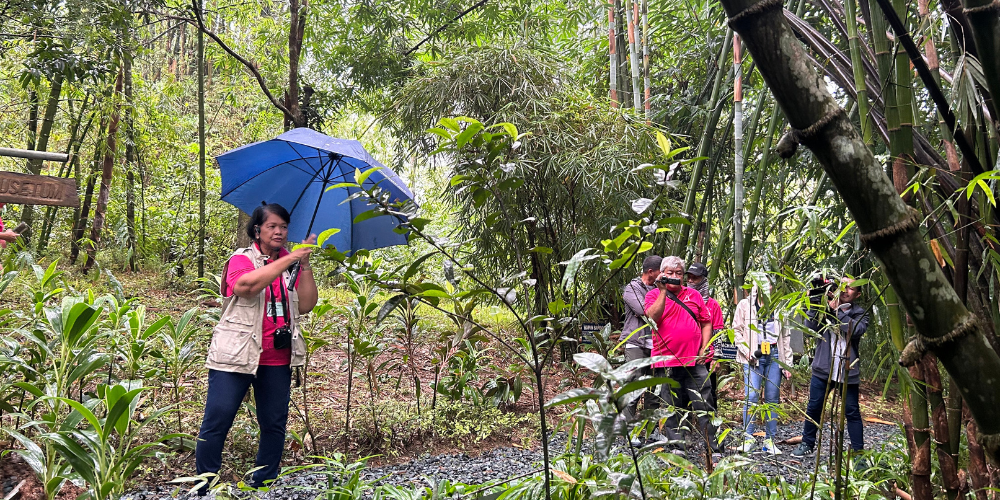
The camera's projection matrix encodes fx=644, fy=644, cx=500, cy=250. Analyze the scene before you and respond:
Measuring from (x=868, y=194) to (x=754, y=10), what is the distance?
0.68ft

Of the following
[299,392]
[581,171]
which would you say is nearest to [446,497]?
[299,392]

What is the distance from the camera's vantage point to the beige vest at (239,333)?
2230 mm

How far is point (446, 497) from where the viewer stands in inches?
65.2

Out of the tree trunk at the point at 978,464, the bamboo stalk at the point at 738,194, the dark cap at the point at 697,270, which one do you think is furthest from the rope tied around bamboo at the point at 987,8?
the dark cap at the point at 697,270

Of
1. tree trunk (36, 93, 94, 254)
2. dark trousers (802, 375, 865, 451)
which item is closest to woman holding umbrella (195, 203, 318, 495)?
dark trousers (802, 375, 865, 451)

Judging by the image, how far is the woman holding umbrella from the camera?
222 centimetres

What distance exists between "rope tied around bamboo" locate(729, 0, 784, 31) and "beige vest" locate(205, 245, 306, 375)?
2.04 m

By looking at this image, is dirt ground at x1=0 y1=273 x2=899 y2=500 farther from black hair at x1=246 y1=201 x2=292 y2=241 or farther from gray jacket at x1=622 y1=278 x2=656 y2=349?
black hair at x1=246 y1=201 x2=292 y2=241

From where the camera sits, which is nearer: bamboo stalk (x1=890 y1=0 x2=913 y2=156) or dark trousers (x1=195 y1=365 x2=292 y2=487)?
bamboo stalk (x1=890 y1=0 x2=913 y2=156)

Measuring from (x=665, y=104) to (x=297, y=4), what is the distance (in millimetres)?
2873

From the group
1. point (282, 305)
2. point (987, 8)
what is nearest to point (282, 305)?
point (282, 305)

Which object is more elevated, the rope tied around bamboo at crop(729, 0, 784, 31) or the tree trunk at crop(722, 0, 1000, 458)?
the rope tied around bamboo at crop(729, 0, 784, 31)

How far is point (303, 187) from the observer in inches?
113

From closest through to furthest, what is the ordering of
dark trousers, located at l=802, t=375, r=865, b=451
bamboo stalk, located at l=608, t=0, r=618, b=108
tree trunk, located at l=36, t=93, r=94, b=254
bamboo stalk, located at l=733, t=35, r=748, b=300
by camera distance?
1. bamboo stalk, located at l=733, t=35, r=748, b=300
2. dark trousers, located at l=802, t=375, r=865, b=451
3. bamboo stalk, located at l=608, t=0, r=618, b=108
4. tree trunk, located at l=36, t=93, r=94, b=254
